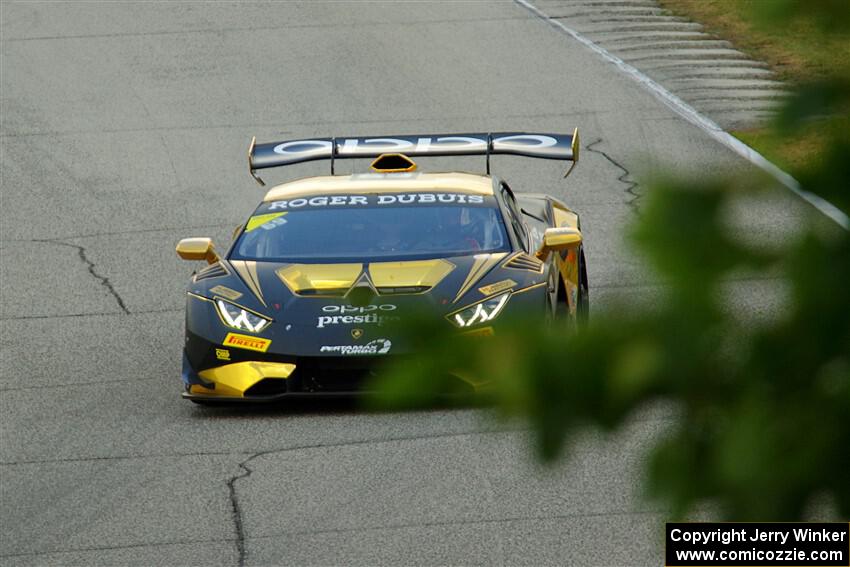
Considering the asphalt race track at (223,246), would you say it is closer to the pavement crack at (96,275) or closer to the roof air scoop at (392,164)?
the pavement crack at (96,275)

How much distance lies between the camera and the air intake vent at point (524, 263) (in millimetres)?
9930

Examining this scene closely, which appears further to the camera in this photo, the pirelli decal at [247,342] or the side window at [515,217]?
the side window at [515,217]

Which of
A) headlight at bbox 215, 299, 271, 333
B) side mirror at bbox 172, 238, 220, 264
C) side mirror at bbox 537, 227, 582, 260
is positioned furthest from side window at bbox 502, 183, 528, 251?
side mirror at bbox 172, 238, 220, 264

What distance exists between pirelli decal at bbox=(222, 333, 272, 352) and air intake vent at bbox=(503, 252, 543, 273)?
1561 mm

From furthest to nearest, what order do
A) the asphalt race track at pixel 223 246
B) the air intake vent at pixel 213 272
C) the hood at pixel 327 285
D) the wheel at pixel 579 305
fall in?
the air intake vent at pixel 213 272 → the hood at pixel 327 285 → the asphalt race track at pixel 223 246 → the wheel at pixel 579 305

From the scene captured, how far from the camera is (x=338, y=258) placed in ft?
33.6

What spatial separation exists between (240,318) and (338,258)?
782 millimetres

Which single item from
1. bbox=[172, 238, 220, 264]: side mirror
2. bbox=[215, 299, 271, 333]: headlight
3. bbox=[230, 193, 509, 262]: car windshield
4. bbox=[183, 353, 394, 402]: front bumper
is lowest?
bbox=[183, 353, 394, 402]: front bumper

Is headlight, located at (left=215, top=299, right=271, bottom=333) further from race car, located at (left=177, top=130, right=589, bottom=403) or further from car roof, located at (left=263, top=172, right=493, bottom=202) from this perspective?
car roof, located at (left=263, top=172, right=493, bottom=202)

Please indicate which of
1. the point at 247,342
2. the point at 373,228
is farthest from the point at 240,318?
the point at 373,228

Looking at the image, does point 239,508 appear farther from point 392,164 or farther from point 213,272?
point 392,164

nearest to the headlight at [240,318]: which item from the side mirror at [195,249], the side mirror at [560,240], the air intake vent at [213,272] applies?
the air intake vent at [213,272]

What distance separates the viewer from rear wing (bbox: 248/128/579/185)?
37.9 ft

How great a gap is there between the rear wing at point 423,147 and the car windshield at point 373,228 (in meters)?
0.62
